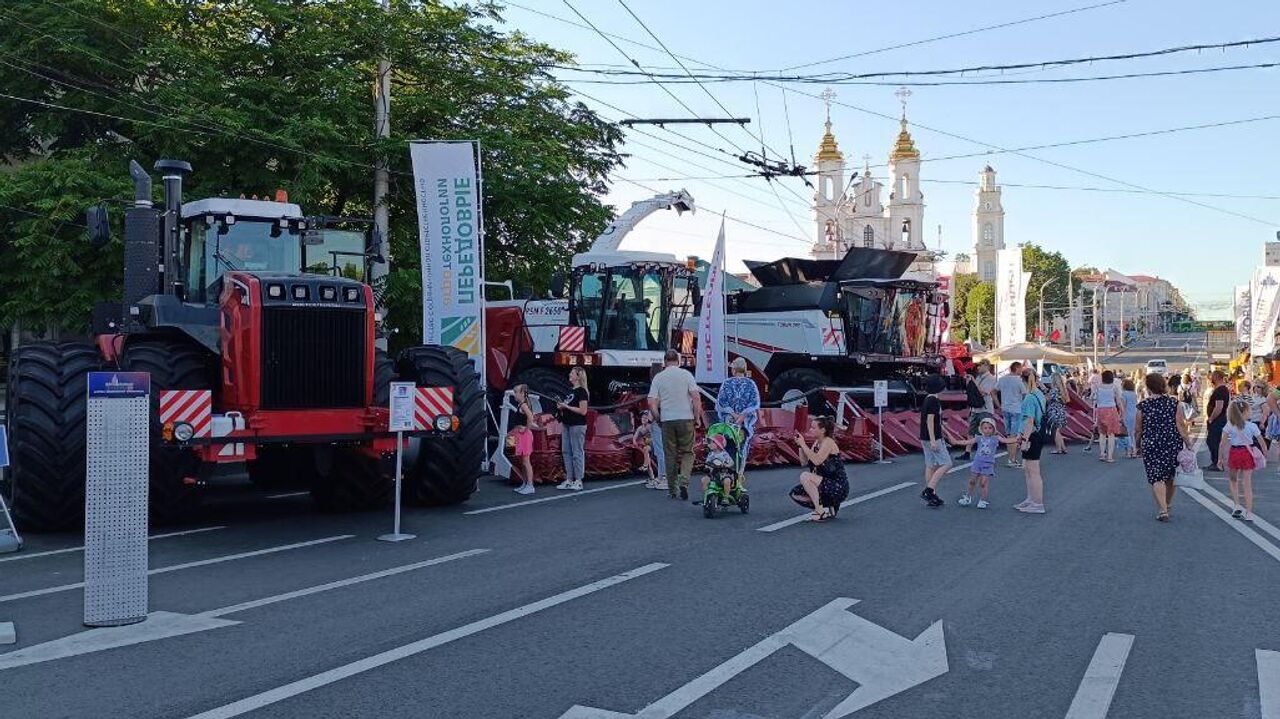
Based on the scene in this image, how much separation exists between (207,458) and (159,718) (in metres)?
5.50

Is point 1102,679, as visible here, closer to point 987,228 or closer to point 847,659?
point 847,659

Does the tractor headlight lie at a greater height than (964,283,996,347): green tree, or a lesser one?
lesser

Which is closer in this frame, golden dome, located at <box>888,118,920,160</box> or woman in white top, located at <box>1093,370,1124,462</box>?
woman in white top, located at <box>1093,370,1124,462</box>

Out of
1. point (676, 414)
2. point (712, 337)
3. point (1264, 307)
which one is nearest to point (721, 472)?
point (676, 414)

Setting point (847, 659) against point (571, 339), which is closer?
point (847, 659)

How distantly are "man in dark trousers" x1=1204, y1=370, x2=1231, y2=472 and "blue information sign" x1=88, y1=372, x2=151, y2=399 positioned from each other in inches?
667

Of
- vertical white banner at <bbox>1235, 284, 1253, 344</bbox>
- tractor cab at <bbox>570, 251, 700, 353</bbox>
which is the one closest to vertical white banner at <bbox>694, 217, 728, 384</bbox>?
tractor cab at <bbox>570, 251, 700, 353</bbox>

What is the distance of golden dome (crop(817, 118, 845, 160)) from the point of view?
8438cm

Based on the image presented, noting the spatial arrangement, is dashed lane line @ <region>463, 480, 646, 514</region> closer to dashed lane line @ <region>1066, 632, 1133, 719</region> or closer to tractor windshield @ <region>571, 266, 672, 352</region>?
tractor windshield @ <region>571, 266, 672, 352</region>

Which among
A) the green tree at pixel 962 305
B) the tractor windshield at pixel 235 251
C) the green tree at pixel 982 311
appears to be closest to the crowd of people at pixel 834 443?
the tractor windshield at pixel 235 251

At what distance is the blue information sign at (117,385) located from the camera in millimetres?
7242

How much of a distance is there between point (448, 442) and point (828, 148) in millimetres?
76914

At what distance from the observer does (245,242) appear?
12078mm

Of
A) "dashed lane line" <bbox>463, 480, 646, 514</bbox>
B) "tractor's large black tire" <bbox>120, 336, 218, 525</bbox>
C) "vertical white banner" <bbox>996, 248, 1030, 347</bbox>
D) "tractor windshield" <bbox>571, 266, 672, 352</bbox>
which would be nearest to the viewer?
"tractor's large black tire" <bbox>120, 336, 218, 525</bbox>
